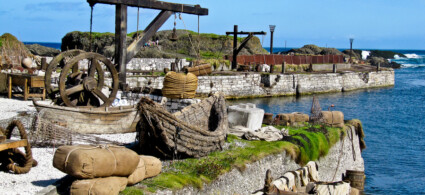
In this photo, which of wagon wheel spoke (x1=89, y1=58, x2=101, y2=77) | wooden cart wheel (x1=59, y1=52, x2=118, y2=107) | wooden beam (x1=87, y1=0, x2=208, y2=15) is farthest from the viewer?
wooden beam (x1=87, y1=0, x2=208, y2=15)

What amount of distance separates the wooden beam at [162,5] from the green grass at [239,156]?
4921 millimetres

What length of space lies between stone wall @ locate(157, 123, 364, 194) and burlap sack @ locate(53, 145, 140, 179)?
3.04ft

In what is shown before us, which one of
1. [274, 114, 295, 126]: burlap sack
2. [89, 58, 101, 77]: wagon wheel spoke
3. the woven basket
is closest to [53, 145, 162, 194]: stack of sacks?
[89, 58, 101, 77]: wagon wheel spoke

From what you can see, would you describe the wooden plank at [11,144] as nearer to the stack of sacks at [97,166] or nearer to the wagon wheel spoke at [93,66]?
the stack of sacks at [97,166]

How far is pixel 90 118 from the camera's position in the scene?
11.5 metres

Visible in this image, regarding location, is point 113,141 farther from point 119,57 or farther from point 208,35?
point 208,35

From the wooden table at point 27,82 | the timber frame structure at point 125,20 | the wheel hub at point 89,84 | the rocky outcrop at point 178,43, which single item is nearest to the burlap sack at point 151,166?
the wheel hub at point 89,84

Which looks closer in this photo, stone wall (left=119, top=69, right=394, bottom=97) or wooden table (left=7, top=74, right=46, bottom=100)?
wooden table (left=7, top=74, right=46, bottom=100)

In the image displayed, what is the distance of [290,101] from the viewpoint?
125ft

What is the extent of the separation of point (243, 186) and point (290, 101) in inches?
1129

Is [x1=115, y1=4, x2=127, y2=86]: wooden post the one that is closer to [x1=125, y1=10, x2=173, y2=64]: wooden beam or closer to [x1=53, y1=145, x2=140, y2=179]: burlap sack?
[x1=125, y1=10, x2=173, y2=64]: wooden beam

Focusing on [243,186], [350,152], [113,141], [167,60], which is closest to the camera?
[243,186]

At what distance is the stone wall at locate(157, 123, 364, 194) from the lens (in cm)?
935

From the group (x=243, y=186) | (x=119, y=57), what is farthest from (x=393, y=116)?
(x=243, y=186)
